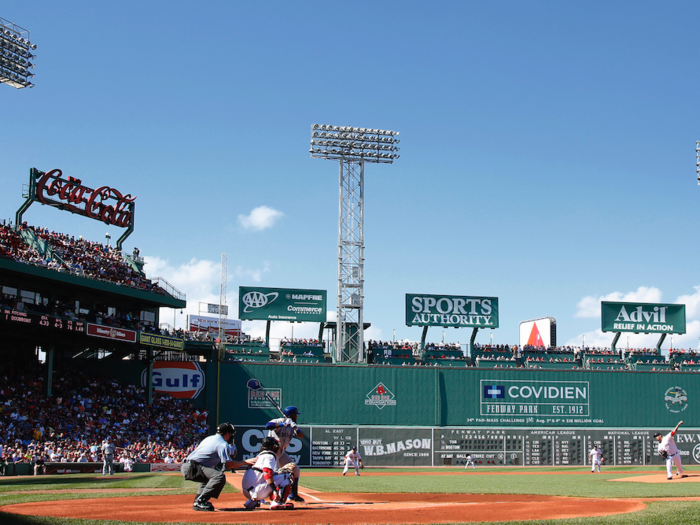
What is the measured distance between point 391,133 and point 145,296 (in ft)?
76.1

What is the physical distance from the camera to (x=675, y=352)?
60094 mm

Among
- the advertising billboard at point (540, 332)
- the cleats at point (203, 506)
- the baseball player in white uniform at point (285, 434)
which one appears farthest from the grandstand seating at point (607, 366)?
the cleats at point (203, 506)

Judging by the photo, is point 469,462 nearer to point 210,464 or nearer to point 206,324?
point 206,324

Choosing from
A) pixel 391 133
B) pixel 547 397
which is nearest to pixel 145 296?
pixel 391 133

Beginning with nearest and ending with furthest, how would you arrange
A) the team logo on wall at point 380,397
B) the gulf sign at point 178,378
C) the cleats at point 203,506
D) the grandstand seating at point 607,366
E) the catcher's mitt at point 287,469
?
the cleats at point 203,506 < the catcher's mitt at point 287,469 < the gulf sign at point 178,378 < the team logo on wall at point 380,397 < the grandstand seating at point 607,366

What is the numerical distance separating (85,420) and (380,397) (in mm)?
19338

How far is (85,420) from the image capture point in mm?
40500

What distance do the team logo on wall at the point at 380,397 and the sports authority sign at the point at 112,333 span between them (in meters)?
16.2

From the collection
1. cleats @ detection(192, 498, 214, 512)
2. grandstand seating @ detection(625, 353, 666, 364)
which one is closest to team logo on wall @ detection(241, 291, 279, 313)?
grandstand seating @ detection(625, 353, 666, 364)

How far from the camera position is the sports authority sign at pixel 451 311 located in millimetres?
57531

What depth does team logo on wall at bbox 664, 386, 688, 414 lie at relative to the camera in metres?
54.1

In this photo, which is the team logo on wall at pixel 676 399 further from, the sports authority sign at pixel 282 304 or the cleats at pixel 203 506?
the cleats at pixel 203 506

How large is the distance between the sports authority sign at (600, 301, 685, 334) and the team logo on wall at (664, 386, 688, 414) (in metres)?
7.39

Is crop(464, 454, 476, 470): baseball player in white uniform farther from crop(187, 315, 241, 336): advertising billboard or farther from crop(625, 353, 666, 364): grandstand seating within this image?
crop(187, 315, 241, 336): advertising billboard
